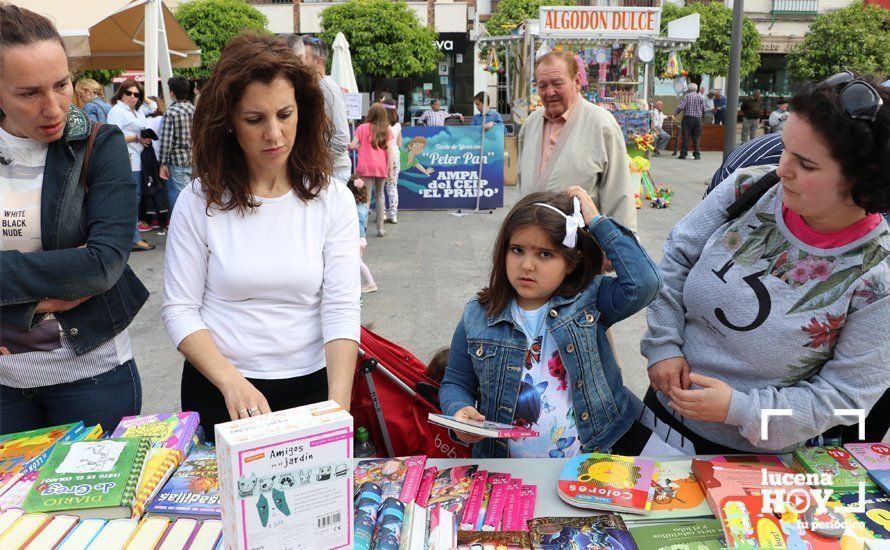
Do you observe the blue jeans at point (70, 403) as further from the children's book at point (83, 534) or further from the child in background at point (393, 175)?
the child in background at point (393, 175)

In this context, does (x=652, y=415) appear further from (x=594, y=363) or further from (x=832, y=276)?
(x=832, y=276)

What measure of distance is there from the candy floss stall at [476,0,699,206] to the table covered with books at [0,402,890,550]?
8.55 metres

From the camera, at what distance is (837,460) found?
1685 mm

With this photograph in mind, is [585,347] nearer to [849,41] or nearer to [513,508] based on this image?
[513,508]

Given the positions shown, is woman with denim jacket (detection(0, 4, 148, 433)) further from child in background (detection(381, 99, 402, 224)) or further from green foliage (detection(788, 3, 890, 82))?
green foliage (detection(788, 3, 890, 82))

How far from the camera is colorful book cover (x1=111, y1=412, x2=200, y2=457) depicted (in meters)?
1.67

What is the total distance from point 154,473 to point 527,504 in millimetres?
875

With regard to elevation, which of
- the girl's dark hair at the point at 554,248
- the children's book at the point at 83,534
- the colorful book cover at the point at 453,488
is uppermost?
the girl's dark hair at the point at 554,248

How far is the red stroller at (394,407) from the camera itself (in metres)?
2.37

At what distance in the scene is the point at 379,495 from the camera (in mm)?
1516

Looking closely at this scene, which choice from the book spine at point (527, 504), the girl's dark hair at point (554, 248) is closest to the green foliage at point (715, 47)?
the girl's dark hair at point (554, 248)

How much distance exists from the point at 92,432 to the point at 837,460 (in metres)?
1.95

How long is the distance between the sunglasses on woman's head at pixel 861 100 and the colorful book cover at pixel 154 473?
1.77 meters

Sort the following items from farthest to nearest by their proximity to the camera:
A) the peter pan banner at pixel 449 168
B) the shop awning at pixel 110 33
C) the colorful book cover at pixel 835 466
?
the peter pan banner at pixel 449 168, the shop awning at pixel 110 33, the colorful book cover at pixel 835 466
